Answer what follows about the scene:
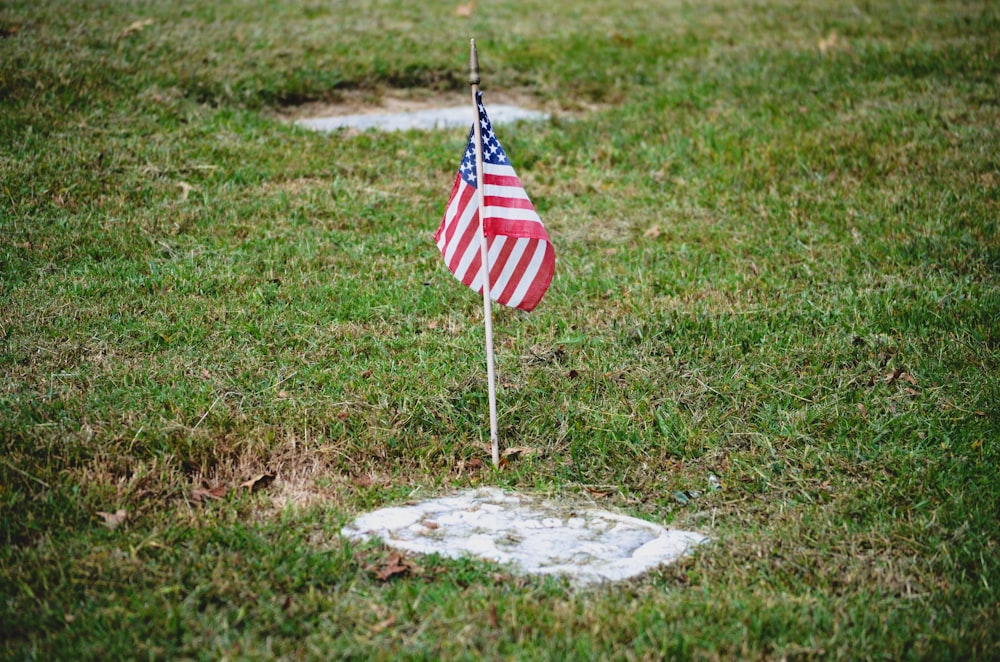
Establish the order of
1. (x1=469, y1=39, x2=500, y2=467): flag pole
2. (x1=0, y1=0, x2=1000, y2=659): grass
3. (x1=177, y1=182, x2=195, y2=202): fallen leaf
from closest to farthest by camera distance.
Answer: (x1=0, y1=0, x2=1000, y2=659): grass < (x1=469, y1=39, x2=500, y2=467): flag pole < (x1=177, y1=182, x2=195, y2=202): fallen leaf

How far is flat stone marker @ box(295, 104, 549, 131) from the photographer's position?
8188mm

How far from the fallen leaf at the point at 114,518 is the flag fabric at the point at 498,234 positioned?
5.83 feet

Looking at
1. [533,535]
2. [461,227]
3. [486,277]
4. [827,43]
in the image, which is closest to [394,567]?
[533,535]

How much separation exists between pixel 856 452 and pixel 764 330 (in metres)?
1.14

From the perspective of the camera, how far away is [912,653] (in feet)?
10.1

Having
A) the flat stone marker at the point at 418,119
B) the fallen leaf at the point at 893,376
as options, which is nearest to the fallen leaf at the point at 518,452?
the fallen leaf at the point at 893,376

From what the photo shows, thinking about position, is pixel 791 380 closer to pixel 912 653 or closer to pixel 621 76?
pixel 912 653

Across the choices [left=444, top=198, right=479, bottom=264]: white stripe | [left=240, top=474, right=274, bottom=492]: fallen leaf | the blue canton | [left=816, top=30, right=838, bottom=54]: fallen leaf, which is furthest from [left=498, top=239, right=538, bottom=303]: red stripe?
[left=816, top=30, right=838, bottom=54]: fallen leaf

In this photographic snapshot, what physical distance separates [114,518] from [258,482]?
2.01 ft

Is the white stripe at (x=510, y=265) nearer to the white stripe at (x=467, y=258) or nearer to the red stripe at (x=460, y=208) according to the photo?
the white stripe at (x=467, y=258)

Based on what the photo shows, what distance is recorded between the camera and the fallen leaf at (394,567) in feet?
11.3

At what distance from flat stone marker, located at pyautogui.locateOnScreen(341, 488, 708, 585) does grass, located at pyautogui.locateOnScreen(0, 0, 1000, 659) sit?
0.12 meters

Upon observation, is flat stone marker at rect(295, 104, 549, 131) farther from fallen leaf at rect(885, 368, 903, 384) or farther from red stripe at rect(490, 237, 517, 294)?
fallen leaf at rect(885, 368, 903, 384)

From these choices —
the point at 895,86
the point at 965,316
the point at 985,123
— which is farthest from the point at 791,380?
the point at 895,86
